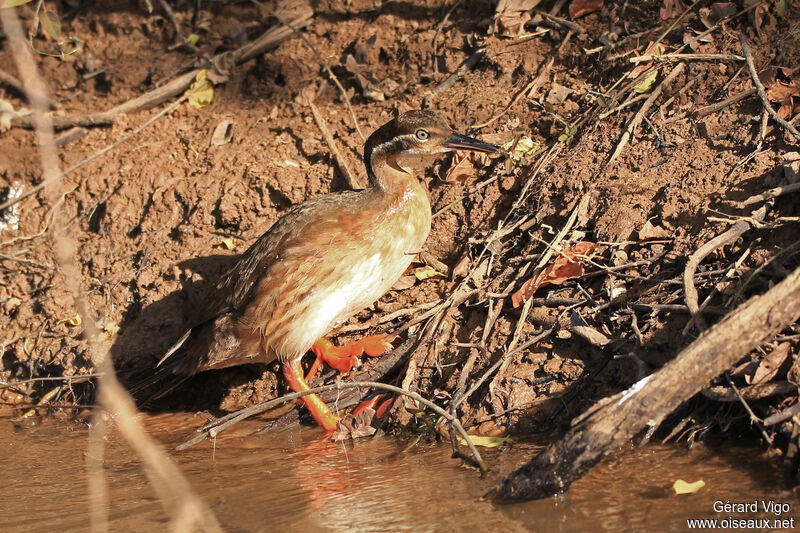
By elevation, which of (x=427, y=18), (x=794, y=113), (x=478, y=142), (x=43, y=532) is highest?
(x=427, y=18)

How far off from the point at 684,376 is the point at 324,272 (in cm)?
280

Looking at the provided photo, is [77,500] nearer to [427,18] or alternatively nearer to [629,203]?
[629,203]

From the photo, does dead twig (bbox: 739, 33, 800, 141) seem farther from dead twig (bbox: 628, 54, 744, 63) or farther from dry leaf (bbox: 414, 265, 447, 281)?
dry leaf (bbox: 414, 265, 447, 281)

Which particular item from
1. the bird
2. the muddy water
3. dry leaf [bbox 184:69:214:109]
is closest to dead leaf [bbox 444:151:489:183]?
the bird

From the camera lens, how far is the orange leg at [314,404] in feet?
18.0

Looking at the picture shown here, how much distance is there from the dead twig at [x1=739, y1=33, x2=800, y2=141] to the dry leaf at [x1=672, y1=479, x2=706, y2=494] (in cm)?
233

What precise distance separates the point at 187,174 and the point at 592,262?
158 inches

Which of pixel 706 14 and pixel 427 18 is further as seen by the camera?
pixel 427 18

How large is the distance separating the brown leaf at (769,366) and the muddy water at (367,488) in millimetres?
382

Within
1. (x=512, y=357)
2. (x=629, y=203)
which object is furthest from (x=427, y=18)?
(x=512, y=357)

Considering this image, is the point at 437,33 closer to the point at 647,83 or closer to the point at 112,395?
the point at 647,83

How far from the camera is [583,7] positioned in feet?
22.4

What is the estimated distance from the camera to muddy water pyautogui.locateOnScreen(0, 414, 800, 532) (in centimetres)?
372

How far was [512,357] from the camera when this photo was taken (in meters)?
5.12
